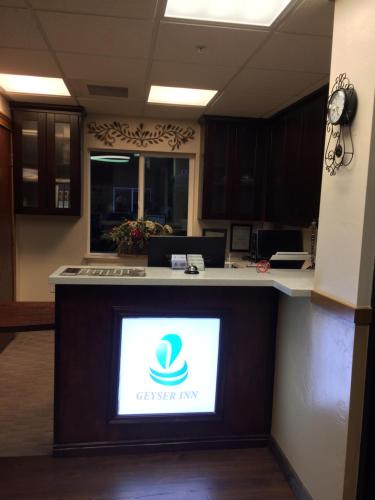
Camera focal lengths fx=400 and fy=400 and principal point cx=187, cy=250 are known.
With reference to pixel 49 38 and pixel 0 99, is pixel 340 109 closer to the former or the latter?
pixel 49 38

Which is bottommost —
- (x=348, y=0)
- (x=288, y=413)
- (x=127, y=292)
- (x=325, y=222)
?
(x=288, y=413)

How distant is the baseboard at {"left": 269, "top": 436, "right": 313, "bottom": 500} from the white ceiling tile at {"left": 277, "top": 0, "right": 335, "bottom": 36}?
2.37 meters

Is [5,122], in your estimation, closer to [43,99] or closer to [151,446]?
[43,99]

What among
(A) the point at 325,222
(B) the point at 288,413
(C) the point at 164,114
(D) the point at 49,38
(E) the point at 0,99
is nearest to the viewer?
(A) the point at 325,222

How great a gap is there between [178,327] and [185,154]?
2899 mm

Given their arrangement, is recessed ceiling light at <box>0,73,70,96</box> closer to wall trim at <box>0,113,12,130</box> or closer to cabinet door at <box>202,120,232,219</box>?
wall trim at <box>0,113,12,130</box>

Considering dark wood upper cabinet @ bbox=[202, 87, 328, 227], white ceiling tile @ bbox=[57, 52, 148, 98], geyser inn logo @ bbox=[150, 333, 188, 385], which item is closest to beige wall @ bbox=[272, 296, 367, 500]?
geyser inn logo @ bbox=[150, 333, 188, 385]

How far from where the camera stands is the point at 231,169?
4395 millimetres

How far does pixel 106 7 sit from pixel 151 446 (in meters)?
2.41

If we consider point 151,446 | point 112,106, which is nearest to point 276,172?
point 112,106

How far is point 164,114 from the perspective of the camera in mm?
4355

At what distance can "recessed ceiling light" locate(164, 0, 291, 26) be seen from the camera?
2012 mm

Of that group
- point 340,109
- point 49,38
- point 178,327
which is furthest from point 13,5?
point 178,327

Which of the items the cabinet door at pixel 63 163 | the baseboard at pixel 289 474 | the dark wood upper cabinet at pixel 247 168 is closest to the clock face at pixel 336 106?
the baseboard at pixel 289 474
